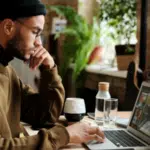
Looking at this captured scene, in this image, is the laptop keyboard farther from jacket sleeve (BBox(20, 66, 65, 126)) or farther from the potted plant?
the potted plant

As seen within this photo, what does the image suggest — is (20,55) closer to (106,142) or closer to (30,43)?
(30,43)

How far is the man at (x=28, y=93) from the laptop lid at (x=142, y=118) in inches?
8.7

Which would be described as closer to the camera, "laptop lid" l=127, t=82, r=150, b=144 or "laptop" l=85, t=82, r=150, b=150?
"laptop" l=85, t=82, r=150, b=150

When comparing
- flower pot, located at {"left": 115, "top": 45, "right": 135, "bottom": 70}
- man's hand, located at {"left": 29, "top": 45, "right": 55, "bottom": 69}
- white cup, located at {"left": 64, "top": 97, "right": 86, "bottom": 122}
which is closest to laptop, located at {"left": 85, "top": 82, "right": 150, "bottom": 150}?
white cup, located at {"left": 64, "top": 97, "right": 86, "bottom": 122}

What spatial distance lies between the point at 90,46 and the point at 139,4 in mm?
1060

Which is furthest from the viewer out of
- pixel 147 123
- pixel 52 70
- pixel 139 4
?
pixel 139 4

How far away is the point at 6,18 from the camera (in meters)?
1.39

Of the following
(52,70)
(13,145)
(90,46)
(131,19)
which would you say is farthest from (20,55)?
(90,46)

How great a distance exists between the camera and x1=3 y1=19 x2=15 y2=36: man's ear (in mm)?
1387

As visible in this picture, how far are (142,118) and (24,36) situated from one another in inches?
25.6

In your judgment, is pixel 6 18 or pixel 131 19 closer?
pixel 6 18

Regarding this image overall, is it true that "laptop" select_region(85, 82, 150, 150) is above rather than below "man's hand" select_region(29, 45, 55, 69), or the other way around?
below

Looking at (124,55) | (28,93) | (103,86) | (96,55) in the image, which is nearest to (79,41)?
(96,55)

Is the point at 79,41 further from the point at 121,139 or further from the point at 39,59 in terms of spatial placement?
the point at 121,139
